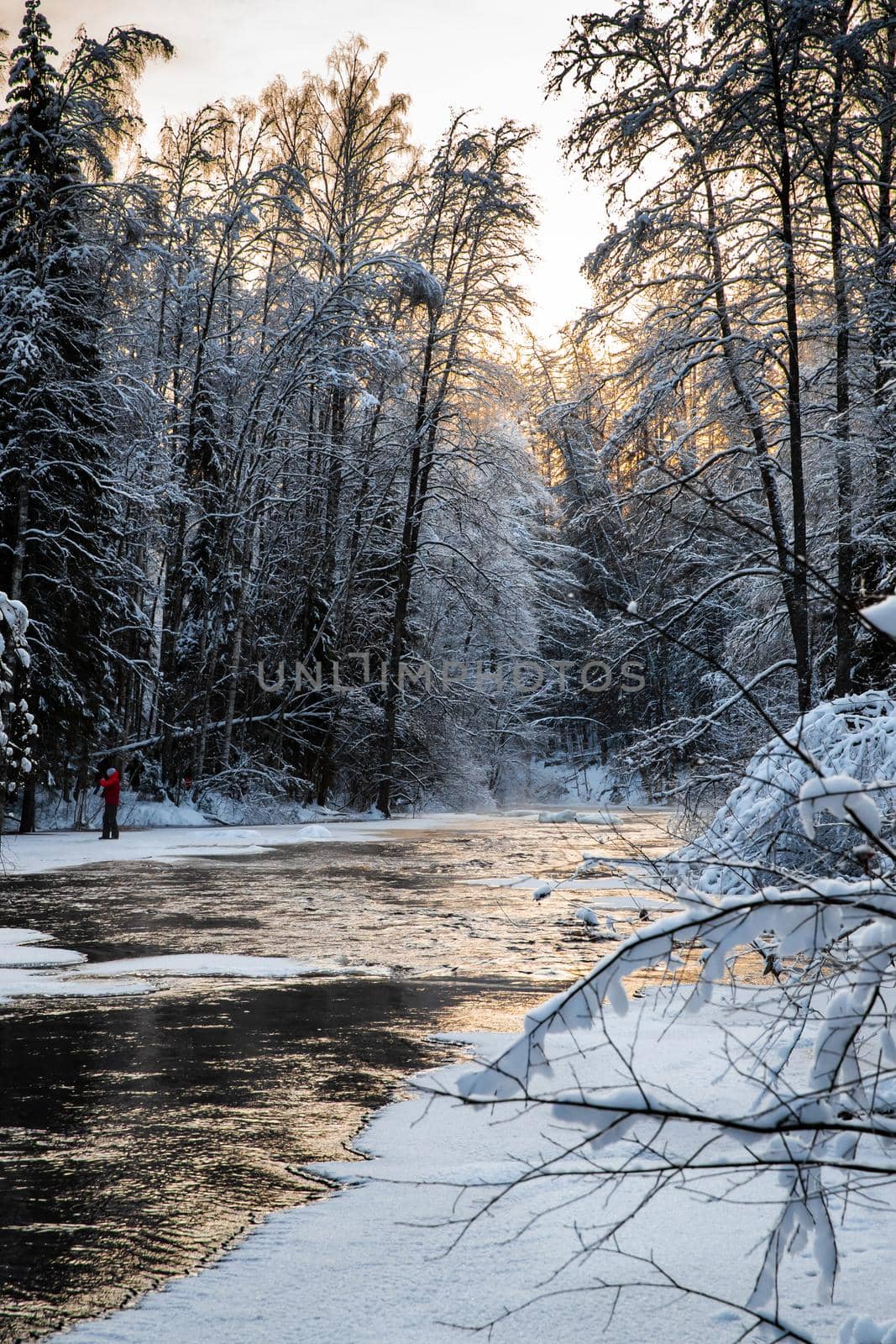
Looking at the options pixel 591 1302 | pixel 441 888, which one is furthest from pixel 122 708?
pixel 591 1302

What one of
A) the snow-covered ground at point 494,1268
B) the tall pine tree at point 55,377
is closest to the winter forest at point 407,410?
the tall pine tree at point 55,377

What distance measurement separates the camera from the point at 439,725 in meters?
32.9

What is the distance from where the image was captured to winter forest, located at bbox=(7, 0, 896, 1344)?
10.8 ft

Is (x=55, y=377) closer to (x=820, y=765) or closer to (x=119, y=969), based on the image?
(x=119, y=969)

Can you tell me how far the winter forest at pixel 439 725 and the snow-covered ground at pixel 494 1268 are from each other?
2 cm

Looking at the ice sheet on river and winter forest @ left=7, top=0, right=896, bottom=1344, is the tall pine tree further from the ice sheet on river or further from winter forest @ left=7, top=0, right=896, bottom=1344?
the ice sheet on river

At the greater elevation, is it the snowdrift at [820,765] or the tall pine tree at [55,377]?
the tall pine tree at [55,377]

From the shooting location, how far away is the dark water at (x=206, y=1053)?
3918mm

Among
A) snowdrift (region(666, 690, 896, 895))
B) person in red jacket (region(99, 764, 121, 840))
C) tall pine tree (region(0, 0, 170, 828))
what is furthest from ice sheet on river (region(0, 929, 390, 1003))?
tall pine tree (region(0, 0, 170, 828))

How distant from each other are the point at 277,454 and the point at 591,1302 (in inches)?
979

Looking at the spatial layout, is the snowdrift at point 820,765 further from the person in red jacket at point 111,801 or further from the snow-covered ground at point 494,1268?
the person in red jacket at point 111,801

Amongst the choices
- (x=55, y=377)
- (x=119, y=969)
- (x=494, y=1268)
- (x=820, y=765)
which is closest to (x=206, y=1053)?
(x=119, y=969)

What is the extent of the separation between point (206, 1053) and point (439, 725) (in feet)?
87.1

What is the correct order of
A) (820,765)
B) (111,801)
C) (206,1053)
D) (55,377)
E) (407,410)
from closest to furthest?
(206,1053), (820,765), (111,801), (55,377), (407,410)
